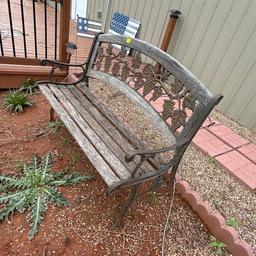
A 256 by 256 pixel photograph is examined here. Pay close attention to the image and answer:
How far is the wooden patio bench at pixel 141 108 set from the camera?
1.62 m

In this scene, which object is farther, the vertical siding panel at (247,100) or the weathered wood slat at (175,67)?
the vertical siding panel at (247,100)

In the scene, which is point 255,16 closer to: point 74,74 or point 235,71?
point 235,71

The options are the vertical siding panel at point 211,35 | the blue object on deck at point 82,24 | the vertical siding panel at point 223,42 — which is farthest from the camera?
the blue object on deck at point 82,24

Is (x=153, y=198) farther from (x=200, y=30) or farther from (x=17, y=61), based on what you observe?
(x=200, y=30)

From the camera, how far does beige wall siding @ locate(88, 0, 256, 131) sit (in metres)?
3.15

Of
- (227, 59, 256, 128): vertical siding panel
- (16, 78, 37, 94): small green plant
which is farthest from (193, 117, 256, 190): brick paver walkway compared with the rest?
(16, 78, 37, 94): small green plant

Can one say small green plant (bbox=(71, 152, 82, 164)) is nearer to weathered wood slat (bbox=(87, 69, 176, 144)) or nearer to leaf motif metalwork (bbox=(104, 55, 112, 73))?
weathered wood slat (bbox=(87, 69, 176, 144))

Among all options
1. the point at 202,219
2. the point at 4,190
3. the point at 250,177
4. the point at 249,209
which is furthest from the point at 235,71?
the point at 4,190

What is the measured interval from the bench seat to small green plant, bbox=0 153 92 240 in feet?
1.44

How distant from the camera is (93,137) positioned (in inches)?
77.8

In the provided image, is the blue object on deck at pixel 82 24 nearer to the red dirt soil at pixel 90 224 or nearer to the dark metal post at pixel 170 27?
the dark metal post at pixel 170 27

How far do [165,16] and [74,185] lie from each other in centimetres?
348

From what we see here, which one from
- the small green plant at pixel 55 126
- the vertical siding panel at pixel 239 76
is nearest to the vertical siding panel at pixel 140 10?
the vertical siding panel at pixel 239 76

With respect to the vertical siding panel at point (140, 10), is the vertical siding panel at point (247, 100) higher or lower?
lower
